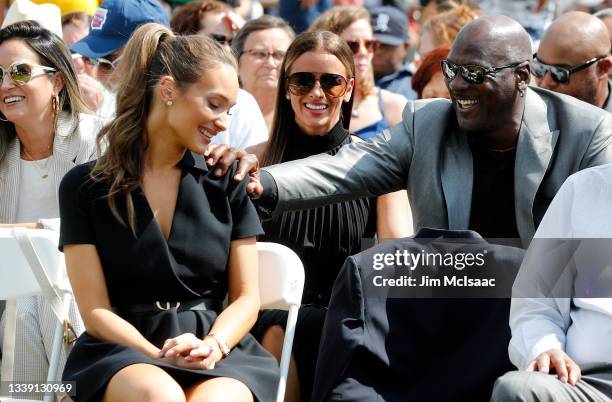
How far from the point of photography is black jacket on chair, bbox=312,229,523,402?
12.3 ft

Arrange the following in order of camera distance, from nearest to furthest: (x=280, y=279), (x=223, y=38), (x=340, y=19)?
(x=280, y=279)
(x=340, y=19)
(x=223, y=38)

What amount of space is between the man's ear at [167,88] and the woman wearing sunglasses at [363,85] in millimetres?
2480

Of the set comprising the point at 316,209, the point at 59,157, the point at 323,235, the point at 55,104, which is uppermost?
the point at 55,104

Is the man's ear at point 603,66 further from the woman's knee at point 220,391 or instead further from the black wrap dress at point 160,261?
the woman's knee at point 220,391

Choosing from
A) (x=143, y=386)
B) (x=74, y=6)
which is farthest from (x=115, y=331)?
(x=74, y=6)

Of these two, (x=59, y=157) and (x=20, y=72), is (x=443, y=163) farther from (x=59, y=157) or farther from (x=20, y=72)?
(x=20, y=72)

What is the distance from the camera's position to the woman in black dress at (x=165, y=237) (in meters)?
3.92

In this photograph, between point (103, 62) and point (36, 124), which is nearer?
point (36, 124)

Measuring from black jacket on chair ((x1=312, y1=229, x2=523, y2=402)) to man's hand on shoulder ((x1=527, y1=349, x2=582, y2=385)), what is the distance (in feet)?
0.76

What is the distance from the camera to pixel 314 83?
5.34 m

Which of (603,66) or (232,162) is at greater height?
(603,66)

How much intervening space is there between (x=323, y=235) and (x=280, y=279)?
772 mm

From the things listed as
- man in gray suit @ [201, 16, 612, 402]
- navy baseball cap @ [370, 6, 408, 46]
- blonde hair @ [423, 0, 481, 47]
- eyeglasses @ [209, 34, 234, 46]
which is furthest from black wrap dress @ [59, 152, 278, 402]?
navy baseball cap @ [370, 6, 408, 46]

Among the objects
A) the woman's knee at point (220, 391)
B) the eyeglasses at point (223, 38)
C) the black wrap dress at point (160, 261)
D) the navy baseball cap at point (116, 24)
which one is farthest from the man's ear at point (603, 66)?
the woman's knee at point (220, 391)
